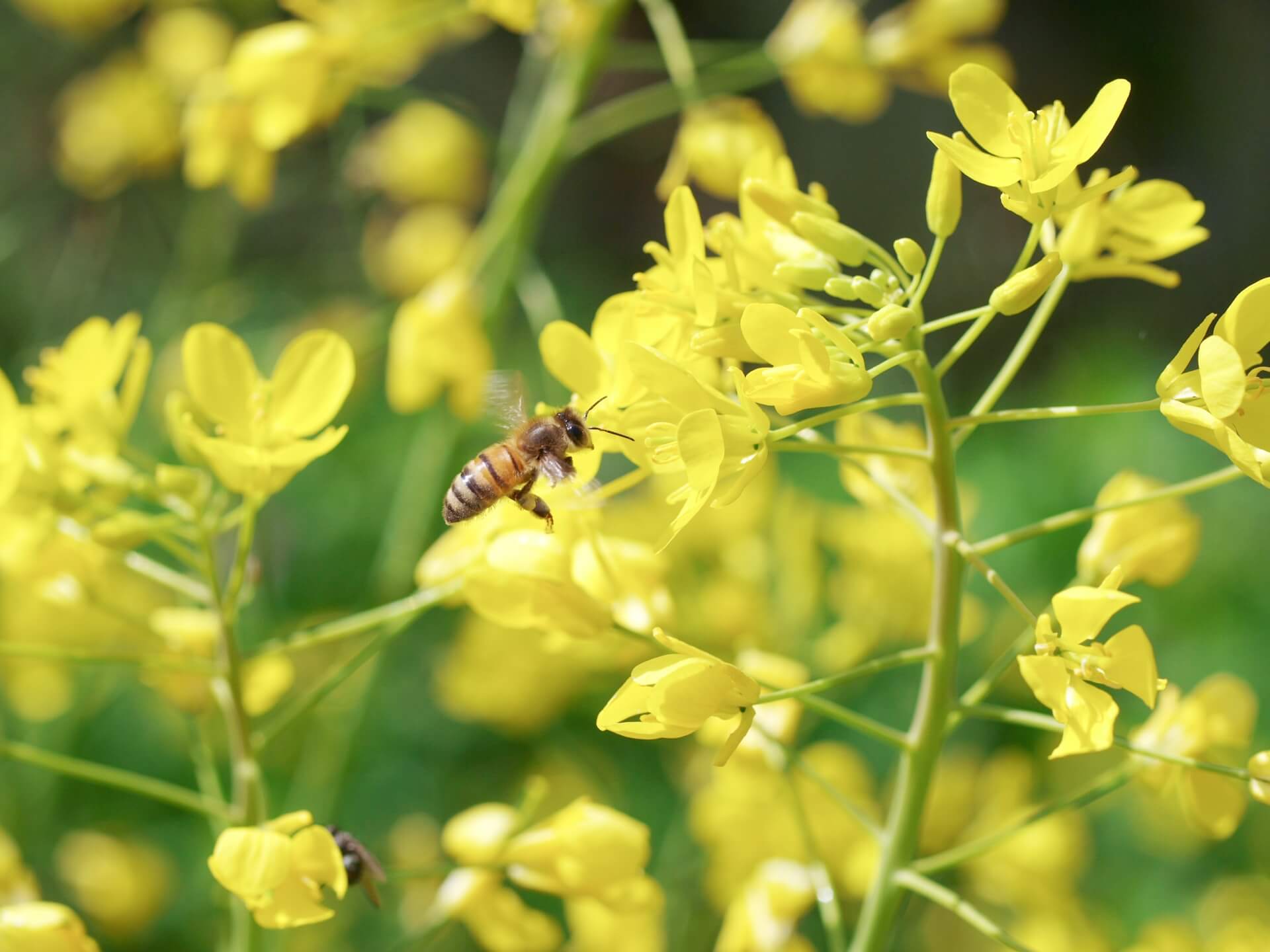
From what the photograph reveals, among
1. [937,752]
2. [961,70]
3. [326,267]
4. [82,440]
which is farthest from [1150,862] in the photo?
[326,267]

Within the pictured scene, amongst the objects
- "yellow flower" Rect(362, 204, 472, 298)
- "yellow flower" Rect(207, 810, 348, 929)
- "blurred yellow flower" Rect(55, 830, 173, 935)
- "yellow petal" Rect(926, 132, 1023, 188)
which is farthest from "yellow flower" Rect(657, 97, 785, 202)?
"blurred yellow flower" Rect(55, 830, 173, 935)

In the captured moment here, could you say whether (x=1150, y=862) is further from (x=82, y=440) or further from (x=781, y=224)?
(x=82, y=440)

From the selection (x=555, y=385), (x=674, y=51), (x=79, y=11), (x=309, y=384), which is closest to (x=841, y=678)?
(x=309, y=384)

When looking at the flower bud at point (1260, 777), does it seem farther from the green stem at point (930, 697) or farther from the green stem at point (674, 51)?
the green stem at point (674, 51)

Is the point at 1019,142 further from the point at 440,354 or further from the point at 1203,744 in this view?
the point at 440,354

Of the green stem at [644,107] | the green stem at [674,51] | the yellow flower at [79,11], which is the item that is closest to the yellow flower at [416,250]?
the yellow flower at [79,11]
